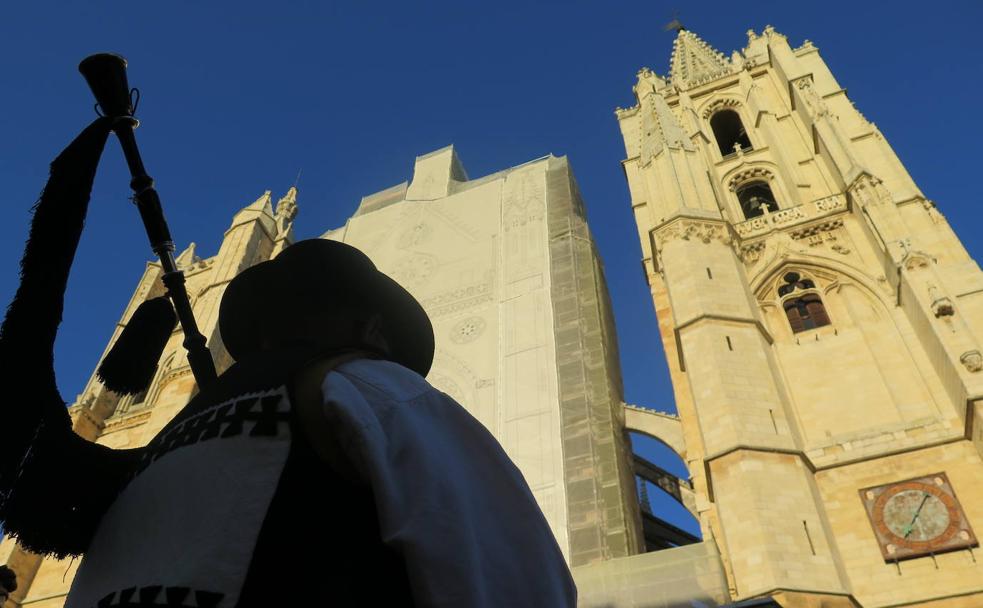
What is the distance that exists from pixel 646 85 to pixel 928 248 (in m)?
11.5

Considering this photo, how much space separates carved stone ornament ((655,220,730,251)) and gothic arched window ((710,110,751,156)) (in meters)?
10.4

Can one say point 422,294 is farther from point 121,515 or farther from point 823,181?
point 121,515

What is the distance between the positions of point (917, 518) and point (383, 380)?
10.2 metres

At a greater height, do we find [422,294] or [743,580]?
[422,294]

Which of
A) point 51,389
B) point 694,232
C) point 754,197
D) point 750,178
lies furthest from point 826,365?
point 51,389

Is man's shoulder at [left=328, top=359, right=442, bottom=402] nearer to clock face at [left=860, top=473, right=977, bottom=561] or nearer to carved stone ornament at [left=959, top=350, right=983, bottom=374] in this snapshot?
clock face at [left=860, top=473, right=977, bottom=561]

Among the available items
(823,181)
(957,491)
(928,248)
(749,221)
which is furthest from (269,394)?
(823,181)

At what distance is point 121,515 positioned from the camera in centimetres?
141

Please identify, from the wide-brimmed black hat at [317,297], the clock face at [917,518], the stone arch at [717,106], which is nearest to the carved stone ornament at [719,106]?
the stone arch at [717,106]

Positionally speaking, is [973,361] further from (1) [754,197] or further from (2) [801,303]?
(1) [754,197]

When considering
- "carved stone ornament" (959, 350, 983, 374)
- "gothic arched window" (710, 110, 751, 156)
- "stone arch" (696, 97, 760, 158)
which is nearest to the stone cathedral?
"carved stone ornament" (959, 350, 983, 374)

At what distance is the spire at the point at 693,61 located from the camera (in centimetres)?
2564

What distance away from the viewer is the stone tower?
8984 millimetres

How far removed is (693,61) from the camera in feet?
91.5
